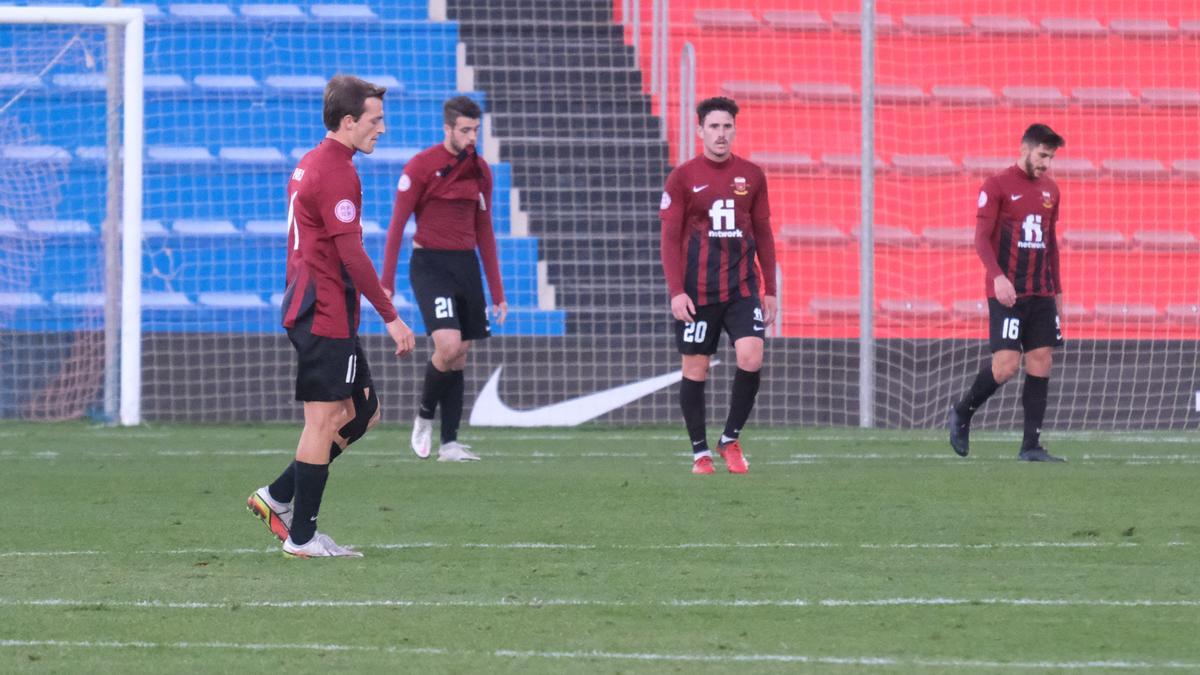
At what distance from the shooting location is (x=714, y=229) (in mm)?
9125

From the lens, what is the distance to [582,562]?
601 centimetres

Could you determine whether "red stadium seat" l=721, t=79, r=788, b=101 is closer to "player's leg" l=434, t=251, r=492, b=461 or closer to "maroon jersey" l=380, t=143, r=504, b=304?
"maroon jersey" l=380, t=143, r=504, b=304

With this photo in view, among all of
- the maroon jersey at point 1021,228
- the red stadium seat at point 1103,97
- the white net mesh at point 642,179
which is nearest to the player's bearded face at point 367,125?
the maroon jersey at point 1021,228

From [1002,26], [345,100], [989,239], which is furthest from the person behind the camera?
[1002,26]

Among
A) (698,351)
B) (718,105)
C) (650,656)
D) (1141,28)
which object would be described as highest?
(1141,28)

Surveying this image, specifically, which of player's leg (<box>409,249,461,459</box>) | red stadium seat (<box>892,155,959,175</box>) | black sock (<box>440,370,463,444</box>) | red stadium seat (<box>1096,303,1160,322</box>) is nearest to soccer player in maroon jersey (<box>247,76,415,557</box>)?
player's leg (<box>409,249,461,459</box>)

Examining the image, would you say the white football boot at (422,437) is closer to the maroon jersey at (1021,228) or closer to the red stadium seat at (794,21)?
the maroon jersey at (1021,228)

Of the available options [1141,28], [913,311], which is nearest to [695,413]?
[913,311]

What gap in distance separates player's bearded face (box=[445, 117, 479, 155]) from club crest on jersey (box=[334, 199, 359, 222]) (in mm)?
3708

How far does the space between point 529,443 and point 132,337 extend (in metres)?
2.81

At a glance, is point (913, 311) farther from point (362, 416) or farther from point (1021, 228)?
point (362, 416)

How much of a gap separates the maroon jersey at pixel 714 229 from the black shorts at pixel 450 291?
1.33 metres

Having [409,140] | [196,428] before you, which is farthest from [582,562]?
[409,140]

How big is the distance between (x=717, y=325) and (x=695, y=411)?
421 mm
